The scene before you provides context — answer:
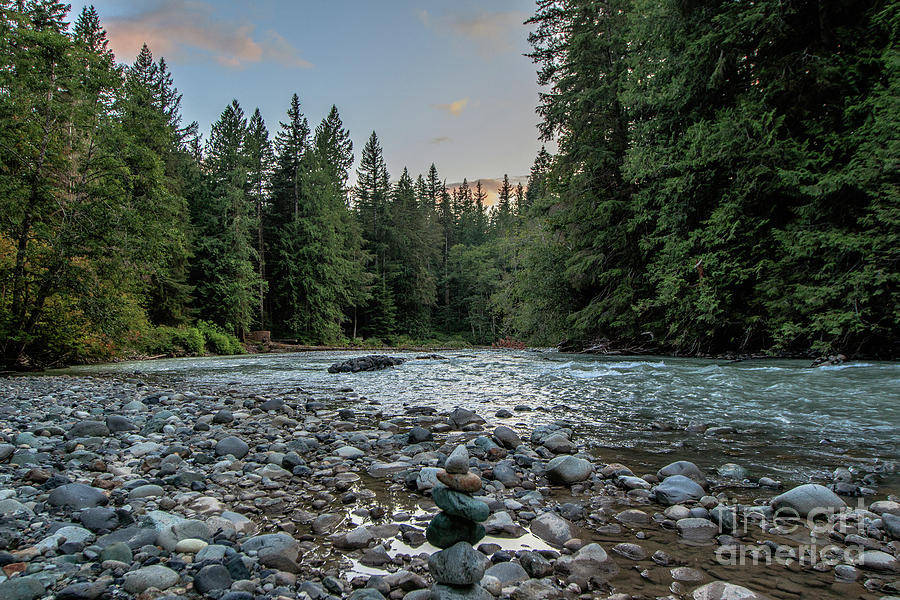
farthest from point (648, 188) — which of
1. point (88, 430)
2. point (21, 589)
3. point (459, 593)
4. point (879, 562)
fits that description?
point (21, 589)

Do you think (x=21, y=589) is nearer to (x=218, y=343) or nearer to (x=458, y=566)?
(x=458, y=566)

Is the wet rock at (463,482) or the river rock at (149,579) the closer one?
the river rock at (149,579)

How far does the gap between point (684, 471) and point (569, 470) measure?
801 millimetres

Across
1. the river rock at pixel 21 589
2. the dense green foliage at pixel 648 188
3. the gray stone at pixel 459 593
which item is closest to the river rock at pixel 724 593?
the gray stone at pixel 459 593

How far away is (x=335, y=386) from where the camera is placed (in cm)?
881

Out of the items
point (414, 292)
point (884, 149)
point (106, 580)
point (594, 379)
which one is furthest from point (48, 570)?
point (414, 292)

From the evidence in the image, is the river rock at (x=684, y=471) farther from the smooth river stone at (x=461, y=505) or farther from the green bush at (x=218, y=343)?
the green bush at (x=218, y=343)

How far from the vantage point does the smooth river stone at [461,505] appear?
1985 mm

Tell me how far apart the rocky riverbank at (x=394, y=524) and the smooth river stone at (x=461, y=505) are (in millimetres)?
18

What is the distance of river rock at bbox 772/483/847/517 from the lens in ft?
7.81

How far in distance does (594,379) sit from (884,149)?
6.45 metres

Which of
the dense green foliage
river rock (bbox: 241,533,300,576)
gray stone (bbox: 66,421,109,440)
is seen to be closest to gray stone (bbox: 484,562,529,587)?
river rock (bbox: 241,533,300,576)

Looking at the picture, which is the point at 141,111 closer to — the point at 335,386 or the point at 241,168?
the point at 241,168

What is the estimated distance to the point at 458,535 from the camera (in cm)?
207
